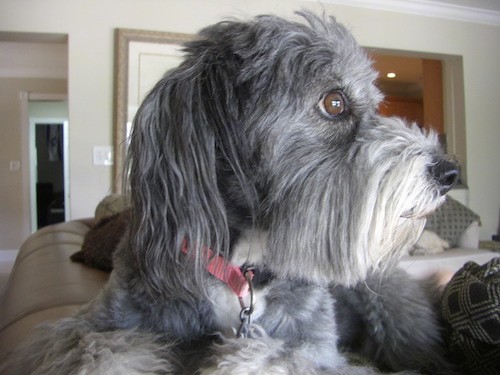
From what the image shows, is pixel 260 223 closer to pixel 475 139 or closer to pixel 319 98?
pixel 319 98

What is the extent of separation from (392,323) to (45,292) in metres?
0.99

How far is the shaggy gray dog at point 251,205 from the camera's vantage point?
812 mm

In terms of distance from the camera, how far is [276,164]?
860 millimetres

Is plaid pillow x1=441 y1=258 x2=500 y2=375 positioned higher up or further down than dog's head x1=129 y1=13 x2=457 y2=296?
further down

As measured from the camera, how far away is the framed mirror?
3.74 m

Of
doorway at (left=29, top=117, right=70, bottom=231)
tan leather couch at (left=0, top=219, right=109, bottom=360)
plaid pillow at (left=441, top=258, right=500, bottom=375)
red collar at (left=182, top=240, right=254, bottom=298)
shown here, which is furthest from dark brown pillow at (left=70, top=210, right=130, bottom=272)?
doorway at (left=29, top=117, right=70, bottom=231)

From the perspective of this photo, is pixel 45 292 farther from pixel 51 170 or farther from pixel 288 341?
pixel 51 170

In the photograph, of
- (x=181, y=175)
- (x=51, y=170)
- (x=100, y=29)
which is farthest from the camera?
(x=51, y=170)

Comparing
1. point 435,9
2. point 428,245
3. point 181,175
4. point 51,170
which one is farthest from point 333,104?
point 51,170

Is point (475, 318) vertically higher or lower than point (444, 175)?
lower

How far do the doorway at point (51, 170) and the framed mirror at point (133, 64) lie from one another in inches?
202

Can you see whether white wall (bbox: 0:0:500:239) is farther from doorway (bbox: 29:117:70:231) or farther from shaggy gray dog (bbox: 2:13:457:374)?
doorway (bbox: 29:117:70:231)

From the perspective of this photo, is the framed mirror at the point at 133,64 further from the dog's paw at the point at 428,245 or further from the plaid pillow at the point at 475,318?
the plaid pillow at the point at 475,318

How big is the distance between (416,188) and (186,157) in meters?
0.43
